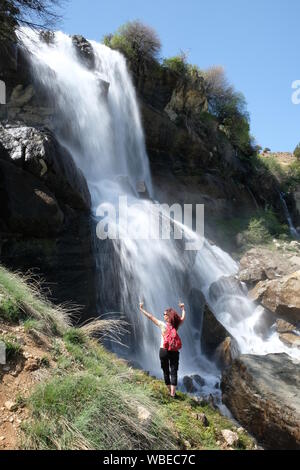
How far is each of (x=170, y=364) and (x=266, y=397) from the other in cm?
217

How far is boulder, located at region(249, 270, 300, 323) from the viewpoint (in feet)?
37.7

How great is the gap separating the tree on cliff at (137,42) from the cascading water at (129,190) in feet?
2.62

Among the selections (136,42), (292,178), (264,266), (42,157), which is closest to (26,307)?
(42,157)

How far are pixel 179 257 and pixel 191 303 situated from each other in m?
A: 1.57

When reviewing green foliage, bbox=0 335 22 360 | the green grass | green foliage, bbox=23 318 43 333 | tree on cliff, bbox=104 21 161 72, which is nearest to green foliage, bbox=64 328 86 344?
green foliage, bbox=23 318 43 333

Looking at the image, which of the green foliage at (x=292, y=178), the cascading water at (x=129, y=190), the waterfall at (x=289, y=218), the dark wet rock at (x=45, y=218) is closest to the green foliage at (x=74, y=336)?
the dark wet rock at (x=45, y=218)

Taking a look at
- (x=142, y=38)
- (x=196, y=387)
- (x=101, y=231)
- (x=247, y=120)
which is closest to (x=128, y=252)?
(x=101, y=231)

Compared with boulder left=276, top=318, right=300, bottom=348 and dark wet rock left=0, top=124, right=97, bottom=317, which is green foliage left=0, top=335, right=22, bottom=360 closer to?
dark wet rock left=0, top=124, right=97, bottom=317

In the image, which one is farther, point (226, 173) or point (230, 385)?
point (226, 173)

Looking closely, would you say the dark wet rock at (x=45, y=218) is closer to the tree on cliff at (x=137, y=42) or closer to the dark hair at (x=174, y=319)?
the dark hair at (x=174, y=319)

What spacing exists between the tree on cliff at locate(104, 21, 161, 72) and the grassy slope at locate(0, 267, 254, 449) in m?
16.7

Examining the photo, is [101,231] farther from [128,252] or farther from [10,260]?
[10,260]

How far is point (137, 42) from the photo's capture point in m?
18.5

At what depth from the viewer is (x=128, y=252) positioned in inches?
381
